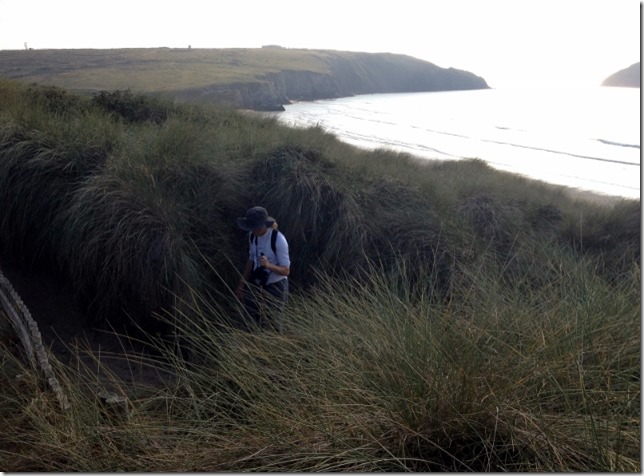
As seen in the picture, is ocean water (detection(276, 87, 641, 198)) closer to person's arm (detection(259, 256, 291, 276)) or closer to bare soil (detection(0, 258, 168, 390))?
bare soil (detection(0, 258, 168, 390))

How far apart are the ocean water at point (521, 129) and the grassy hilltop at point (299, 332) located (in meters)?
7.57

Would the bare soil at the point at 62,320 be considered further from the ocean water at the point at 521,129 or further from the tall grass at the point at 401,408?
the ocean water at the point at 521,129

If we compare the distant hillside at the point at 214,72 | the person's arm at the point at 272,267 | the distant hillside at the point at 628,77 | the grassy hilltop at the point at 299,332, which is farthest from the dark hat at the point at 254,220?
the distant hillside at the point at 214,72

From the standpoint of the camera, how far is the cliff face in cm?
1898

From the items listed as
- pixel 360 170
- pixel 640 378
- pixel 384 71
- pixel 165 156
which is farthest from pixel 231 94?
pixel 384 71

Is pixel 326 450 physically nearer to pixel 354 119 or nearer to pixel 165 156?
pixel 165 156

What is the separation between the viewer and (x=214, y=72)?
1984 cm

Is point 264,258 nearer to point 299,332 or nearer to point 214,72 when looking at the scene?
point 299,332

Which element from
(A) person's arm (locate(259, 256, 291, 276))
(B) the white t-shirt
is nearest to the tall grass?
(A) person's arm (locate(259, 256, 291, 276))

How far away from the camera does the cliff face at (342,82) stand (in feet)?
62.3

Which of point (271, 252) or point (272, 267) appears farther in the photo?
point (271, 252)

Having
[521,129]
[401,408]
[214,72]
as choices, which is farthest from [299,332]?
[521,129]

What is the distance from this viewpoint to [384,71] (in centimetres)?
3866

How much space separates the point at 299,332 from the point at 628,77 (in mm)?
8850
